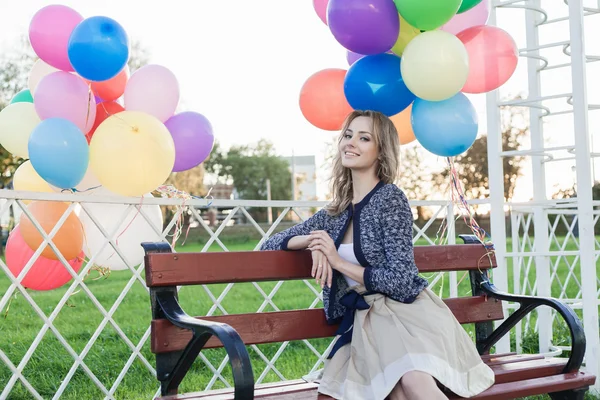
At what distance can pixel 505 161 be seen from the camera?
71.1ft

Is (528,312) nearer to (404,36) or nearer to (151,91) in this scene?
(404,36)

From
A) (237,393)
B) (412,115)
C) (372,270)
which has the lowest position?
(237,393)

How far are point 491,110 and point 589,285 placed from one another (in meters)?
1.19

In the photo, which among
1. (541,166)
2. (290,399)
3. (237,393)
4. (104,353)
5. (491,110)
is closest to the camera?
(237,393)

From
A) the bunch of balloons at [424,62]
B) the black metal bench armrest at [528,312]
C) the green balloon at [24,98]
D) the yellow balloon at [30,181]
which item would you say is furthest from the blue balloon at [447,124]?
the green balloon at [24,98]

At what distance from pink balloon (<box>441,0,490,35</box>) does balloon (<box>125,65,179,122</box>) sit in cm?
146

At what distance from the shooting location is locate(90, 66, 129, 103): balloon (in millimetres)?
3654

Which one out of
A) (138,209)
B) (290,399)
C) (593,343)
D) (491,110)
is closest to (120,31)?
(138,209)

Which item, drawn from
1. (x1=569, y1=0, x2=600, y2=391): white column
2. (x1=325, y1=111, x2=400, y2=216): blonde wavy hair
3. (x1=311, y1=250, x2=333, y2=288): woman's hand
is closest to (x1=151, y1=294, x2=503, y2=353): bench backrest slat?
(x1=311, y1=250, x2=333, y2=288): woman's hand

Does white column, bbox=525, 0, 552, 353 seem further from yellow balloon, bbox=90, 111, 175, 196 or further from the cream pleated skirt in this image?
yellow balloon, bbox=90, 111, 175, 196

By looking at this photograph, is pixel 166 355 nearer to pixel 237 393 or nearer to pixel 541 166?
pixel 237 393

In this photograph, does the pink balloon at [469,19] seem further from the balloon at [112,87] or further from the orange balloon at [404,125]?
the balloon at [112,87]

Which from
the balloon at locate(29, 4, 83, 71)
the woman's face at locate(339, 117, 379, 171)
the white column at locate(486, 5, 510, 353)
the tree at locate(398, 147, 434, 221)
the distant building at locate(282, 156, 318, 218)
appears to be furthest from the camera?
the distant building at locate(282, 156, 318, 218)

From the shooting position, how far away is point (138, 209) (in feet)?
11.3
